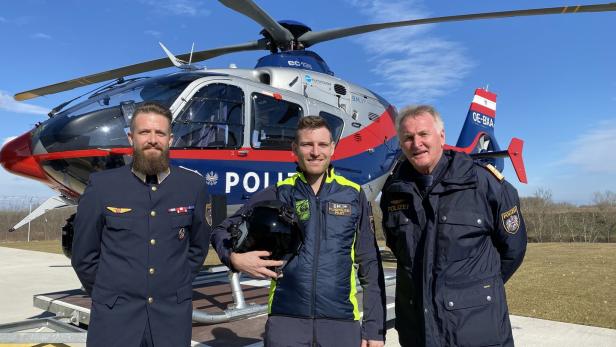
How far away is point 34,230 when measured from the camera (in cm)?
2747

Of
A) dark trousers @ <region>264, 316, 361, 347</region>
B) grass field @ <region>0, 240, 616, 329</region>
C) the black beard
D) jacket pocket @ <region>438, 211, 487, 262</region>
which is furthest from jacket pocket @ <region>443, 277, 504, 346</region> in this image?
grass field @ <region>0, 240, 616, 329</region>

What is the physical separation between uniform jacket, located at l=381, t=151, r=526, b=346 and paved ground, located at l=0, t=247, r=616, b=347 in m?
2.96

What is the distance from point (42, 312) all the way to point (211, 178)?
3827 millimetres

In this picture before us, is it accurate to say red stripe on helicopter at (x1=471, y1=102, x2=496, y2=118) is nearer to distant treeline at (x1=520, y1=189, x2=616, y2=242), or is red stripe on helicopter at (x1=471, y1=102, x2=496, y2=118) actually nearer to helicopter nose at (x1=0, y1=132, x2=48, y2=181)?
helicopter nose at (x1=0, y1=132, x2=48, y2=181)

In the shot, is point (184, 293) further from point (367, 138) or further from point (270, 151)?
point (367, 138)

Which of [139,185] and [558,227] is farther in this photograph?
[558,227]

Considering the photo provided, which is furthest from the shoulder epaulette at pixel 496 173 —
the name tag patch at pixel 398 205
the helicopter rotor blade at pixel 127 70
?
the helicopter rotor blade at pixel 127 70

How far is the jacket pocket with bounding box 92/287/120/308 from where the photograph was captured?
2.13 m

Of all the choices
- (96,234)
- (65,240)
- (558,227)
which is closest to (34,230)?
(65,240)

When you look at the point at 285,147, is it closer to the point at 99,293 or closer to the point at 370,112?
the point at 370,112

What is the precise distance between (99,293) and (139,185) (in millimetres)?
551

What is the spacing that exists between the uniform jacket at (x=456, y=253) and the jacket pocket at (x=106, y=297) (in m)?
1.37

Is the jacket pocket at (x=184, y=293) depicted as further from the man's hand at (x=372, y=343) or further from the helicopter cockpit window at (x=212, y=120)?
the helicopter cockpit window at (x=212, y=120)

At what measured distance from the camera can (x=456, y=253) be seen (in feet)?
6.51
